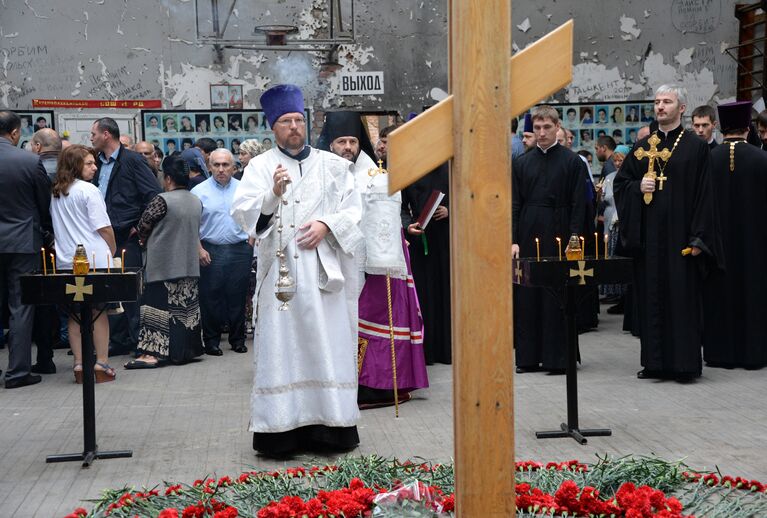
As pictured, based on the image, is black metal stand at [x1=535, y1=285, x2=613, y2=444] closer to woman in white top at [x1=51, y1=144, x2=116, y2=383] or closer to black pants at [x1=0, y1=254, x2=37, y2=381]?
woman in white top at [x1=51, y1=144, x2=116, y2=383]

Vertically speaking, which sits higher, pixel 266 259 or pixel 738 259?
pixel 266 259

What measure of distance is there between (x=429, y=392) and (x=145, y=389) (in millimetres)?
2253

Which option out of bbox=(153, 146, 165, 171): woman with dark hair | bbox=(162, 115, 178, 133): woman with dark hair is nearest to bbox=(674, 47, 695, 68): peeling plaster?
bbox=(162, 115, 178, 133): woman with dark hair

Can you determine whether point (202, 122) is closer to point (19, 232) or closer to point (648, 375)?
point (19, 232)

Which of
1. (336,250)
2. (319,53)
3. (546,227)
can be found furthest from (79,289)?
(319,53)

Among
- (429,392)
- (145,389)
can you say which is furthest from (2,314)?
(429,392)

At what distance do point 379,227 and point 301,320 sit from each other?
1.50 m

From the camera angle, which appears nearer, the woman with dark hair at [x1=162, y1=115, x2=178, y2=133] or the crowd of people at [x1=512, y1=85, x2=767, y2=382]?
the crowd of people at [x1=512, y1=85, x2=767, y2=382]

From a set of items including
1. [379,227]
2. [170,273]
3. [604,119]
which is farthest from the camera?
[604,119]

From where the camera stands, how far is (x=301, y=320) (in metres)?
5.78

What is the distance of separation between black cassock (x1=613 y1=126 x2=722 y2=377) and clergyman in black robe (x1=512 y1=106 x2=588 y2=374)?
0.59 metres

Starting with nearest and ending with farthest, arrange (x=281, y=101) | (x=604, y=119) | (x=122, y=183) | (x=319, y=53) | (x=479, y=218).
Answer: (x=479, y=218) < (x=281, y=101) < (x=122, y=183) < (x=319, y=53) < (x=604, y=119)

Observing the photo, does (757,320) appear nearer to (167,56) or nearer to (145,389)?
(145,389)

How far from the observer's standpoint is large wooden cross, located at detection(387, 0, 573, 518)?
3.10m
